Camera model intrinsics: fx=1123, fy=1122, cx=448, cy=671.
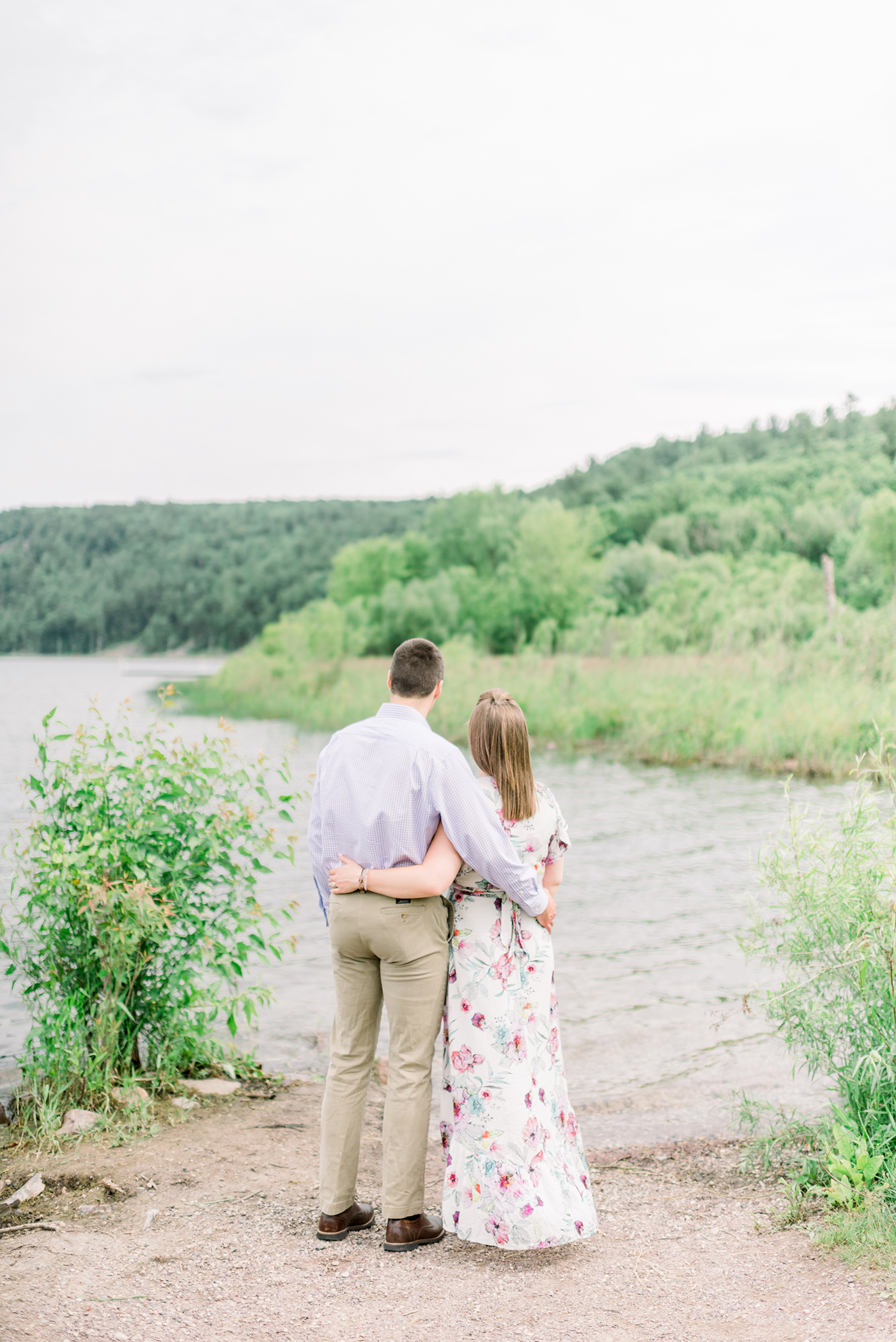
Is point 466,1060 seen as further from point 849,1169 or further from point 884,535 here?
point 884,535

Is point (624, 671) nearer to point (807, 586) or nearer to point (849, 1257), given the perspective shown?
point (807, 586)

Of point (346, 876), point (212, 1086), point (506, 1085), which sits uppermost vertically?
point (346, 876)

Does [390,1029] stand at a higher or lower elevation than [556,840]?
lower

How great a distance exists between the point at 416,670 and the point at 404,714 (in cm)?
15

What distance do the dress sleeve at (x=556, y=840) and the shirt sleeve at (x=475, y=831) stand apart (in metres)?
0.27

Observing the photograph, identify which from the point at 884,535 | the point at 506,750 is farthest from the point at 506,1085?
the point at 884,535

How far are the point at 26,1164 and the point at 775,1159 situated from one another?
116 inches

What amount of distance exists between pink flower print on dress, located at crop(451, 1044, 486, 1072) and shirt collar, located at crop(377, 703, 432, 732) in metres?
1.05

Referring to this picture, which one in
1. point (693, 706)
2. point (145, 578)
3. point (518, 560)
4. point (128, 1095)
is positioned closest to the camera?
point (128, 1095)

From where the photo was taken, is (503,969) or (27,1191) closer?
(503,969)

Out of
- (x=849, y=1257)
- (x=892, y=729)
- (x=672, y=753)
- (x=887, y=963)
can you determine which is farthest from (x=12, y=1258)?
(x=672, y=753)

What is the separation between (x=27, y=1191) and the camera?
4.14 m

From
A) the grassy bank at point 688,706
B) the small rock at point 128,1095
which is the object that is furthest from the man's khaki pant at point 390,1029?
the grassy bank at point 688,706

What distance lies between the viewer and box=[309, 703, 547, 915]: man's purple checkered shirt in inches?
141
